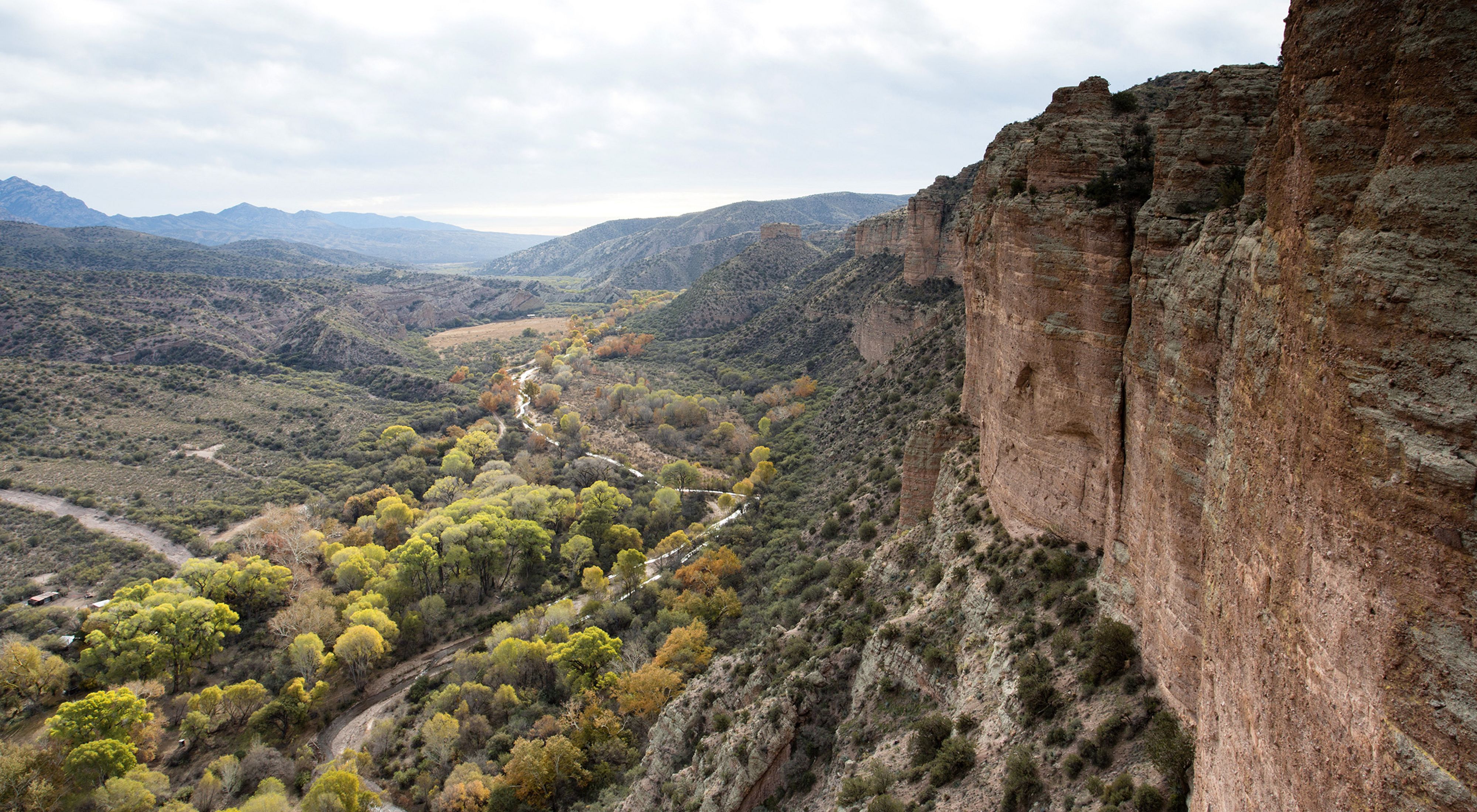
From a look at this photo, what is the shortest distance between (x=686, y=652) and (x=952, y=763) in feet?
68.9

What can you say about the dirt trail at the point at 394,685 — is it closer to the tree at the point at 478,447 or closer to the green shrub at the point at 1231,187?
the tree at the point at 478,447

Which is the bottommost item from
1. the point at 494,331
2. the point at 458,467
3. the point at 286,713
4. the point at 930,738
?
the point at 286,713

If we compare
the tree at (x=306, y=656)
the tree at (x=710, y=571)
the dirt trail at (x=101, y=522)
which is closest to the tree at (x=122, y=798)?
the tree at (x=306, y=656)

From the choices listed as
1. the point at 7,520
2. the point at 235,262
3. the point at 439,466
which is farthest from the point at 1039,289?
the point at 235,262

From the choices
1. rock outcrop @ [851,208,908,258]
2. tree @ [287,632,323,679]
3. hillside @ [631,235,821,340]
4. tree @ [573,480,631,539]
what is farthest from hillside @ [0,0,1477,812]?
hillside @ [631,235,821,340]

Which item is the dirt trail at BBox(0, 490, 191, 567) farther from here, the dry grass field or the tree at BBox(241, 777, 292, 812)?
the dry grass field

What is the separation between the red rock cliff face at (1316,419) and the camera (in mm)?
6672

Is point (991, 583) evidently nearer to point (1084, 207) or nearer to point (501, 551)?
point (1084, 207)

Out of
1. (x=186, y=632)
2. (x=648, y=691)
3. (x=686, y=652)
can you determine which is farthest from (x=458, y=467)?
(x=648, y=691)

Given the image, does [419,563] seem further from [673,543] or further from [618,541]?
[673,543]

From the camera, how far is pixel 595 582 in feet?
154

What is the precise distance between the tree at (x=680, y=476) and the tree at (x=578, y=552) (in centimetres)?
1287

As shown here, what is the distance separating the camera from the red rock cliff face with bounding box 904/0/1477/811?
6.67m

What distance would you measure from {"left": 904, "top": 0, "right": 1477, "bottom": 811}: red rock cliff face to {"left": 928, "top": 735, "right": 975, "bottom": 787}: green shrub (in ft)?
16.8
